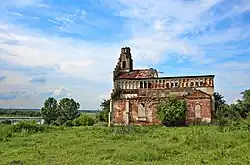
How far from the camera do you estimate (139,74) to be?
49250mm

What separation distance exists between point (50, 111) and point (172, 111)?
43.0 metres

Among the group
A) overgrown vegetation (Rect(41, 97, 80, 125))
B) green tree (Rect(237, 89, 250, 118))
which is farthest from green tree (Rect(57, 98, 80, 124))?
green tree (Rect(237, 89, 250, 118))

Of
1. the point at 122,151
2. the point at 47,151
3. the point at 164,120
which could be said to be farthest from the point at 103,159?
the point at 164,120

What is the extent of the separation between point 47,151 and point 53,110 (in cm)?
6022

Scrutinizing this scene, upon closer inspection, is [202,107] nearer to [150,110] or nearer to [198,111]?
[198,111]

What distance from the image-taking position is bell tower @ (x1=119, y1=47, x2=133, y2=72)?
2039 inches

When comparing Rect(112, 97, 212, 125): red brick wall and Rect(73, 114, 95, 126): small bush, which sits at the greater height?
Rect(112, 97, 212, 125): red brick wall

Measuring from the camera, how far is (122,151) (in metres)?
16.6

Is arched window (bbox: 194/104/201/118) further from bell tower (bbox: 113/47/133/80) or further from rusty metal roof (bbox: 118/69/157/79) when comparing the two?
bell tower (bbox: 113/47/133/80)

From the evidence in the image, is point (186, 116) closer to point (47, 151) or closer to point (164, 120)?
point (164, 120)

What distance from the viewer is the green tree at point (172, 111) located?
4072 centimetres

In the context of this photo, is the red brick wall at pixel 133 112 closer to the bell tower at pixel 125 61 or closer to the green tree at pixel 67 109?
the bell tower at pixel 125 61

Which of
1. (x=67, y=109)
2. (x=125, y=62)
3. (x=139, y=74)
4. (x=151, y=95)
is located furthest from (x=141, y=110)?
(x=67, y=109)

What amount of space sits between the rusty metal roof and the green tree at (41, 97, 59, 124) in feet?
104
